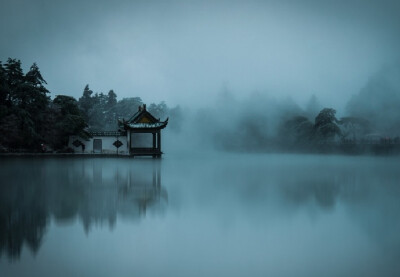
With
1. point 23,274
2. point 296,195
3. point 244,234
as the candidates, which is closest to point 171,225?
point 244,234

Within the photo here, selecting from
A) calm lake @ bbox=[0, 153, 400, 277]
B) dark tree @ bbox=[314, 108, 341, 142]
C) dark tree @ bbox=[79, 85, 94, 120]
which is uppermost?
dark tree @ bbox=[79, 85, 94, 120]

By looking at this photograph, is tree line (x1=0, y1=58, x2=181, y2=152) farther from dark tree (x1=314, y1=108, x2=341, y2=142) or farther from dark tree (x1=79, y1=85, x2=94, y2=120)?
dark tree (x1=314, y1=108, x2=341, y2=142)

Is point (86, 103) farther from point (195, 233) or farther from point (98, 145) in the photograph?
point (195, 233)

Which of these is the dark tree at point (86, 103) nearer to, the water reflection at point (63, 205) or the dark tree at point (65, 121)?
the dark tree at point (65, 121)

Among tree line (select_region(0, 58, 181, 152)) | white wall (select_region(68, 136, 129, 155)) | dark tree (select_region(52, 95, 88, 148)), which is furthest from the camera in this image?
white wall (select_region(68, 136, 129, 155))

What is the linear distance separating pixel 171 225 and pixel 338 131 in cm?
3282

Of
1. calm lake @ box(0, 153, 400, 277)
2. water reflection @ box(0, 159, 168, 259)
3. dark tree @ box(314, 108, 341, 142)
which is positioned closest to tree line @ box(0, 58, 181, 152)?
water reflection @ box(0, 159, 168, 259)

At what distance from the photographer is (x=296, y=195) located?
302 inches

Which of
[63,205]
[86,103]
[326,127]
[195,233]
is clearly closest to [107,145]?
[86,103]

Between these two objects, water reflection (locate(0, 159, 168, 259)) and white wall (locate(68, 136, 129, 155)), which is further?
white wall (locate(68, 136, 129, 155))

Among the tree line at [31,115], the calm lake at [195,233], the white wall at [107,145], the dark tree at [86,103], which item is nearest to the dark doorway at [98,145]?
the white wall at [107,145]

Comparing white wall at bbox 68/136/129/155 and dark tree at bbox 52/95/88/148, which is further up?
dark tree at bbox 52/95/88/148

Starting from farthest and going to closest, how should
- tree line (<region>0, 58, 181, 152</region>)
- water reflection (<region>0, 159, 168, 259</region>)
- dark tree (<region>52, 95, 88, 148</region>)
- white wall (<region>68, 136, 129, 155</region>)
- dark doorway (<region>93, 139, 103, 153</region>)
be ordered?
dark doorway (<region>93, 139, 103, 153</region>)
white wall (<region>68, 136, 129, 155</region>)
dark tree (<region>52, 95, 88, 148</region>)
tree line (<region>0, 58, 181, 152</region>)
water reflection (<region>0, 159, 168, 259</region>)

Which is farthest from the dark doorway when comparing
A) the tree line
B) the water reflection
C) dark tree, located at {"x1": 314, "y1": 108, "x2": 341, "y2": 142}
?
dark tree, located at {"x1": 314, "y1": 108, "x2": 341, "y2": 142}
